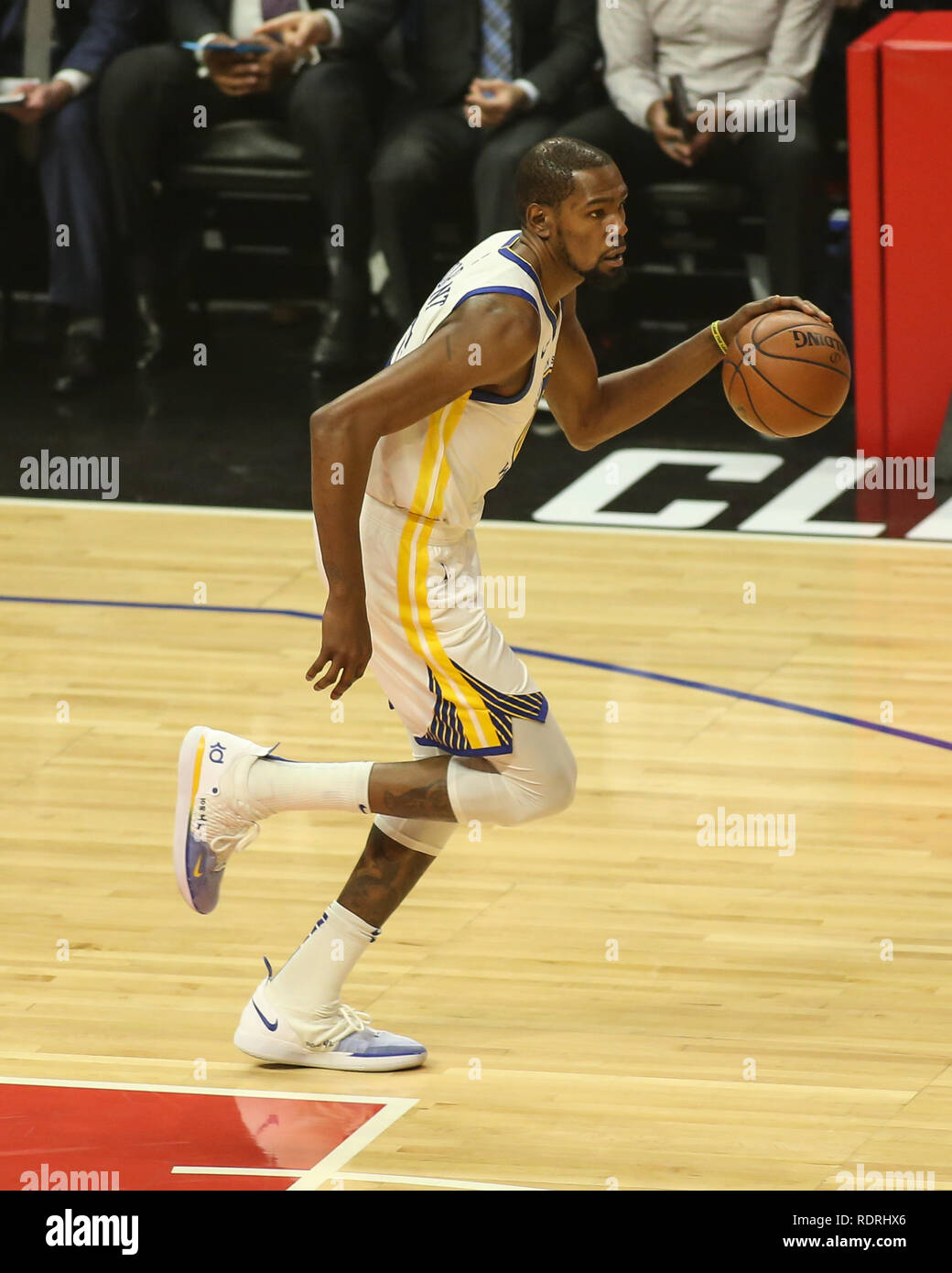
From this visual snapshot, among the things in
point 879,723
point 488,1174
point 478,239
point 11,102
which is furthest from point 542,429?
point 488,1174

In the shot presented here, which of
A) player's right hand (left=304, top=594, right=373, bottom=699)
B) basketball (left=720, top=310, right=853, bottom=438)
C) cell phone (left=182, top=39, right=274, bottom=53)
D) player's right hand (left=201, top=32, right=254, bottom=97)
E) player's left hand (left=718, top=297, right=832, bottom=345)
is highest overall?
cell phone (left=182, top=39, right=274, bottom=53)

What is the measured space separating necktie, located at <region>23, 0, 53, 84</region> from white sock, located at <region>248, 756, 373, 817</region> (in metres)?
7.37

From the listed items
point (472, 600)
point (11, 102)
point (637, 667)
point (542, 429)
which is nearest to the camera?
point (472, 600)

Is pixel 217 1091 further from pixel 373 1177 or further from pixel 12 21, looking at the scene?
pixel 12 21

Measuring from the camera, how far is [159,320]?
10.9 metres

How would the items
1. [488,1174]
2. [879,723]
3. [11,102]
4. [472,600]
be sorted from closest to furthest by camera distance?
1. [488,1174]
2. [472,600]
3. [879,723]
4. [11,102]

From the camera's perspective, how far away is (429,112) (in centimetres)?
1014

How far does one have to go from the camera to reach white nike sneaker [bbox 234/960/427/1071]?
169 inches

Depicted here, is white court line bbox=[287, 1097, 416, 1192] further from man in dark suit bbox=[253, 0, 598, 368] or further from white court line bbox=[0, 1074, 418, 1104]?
man in dark suit bbox=[253, 0, 598, 368]

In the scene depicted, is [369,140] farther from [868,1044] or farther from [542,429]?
[868,1044]

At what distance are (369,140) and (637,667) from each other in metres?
4.21

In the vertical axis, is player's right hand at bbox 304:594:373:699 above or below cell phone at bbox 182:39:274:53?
below
